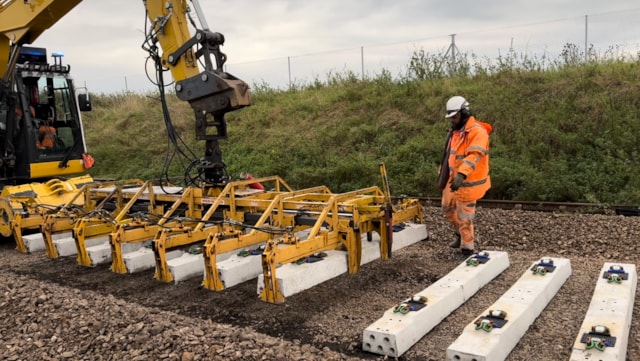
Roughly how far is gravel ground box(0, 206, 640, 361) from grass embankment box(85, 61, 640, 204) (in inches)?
93.8

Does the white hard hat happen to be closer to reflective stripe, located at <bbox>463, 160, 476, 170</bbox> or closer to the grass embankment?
reflective stripe, located at <bbox>463, 160, 476, 170</bbox>

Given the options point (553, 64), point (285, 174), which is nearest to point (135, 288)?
point (285, 174)

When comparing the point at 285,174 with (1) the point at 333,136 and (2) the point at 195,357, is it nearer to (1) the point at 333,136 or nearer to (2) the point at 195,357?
(1) the point at 333,136

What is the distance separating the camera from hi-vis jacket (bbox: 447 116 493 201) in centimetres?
643

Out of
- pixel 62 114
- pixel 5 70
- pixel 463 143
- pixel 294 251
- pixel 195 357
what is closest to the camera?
pixel 195 357

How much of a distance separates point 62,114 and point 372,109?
7938mm

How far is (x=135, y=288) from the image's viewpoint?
19.9 ft

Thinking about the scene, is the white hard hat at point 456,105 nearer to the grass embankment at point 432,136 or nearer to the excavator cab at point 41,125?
the grass embankment at point 432,136

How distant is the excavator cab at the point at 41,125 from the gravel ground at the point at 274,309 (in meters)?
1.92

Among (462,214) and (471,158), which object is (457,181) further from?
(462,214)

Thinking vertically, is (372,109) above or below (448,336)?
above

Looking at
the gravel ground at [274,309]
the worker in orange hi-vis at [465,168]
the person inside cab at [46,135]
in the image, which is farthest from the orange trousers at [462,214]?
the person inside cab at [46,135]

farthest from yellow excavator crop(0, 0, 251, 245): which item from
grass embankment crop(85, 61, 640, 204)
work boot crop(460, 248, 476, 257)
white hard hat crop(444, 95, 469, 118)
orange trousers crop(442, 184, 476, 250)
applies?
grass embankment crop(85, 61, 640, 204)

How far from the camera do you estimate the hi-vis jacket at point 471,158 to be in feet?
21.1
